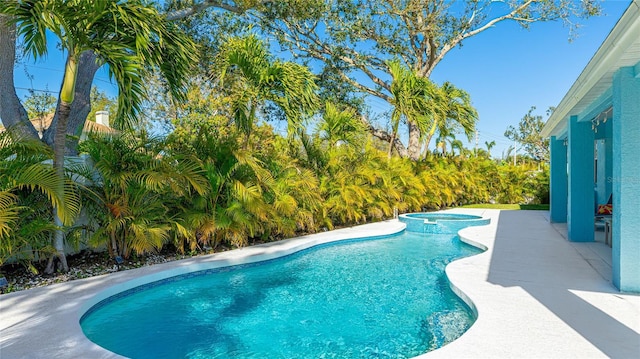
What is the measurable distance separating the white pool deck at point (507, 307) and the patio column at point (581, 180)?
26.6 inches

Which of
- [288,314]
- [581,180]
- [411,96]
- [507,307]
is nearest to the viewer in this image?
[507,307]

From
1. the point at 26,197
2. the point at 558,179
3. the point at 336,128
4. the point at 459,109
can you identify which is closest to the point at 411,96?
the point at 336,128

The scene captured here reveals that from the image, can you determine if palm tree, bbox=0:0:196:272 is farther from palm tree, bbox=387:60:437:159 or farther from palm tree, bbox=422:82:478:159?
palm tree, bbox=422:82:478:159

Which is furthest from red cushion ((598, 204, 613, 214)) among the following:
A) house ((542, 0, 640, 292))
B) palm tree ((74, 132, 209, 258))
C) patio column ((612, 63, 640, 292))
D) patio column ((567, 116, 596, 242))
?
palm tree ((74, 132, 209, 258))

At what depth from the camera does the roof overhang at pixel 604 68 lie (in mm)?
4285

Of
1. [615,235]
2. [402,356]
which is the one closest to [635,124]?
[615,235]

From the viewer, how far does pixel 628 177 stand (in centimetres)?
528

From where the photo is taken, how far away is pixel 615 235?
548cm

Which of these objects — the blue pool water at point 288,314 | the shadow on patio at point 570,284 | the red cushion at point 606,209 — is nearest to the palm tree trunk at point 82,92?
the blue pool water at point 288,314

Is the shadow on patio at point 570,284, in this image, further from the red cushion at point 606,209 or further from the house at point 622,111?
the red cushion at point 606,209

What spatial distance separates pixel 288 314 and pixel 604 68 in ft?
17.9

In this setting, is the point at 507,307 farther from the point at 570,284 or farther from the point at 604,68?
the point at 604,68

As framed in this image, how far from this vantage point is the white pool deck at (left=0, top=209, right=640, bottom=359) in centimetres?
374

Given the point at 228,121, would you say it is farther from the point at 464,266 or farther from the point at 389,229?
the point at 464,266
